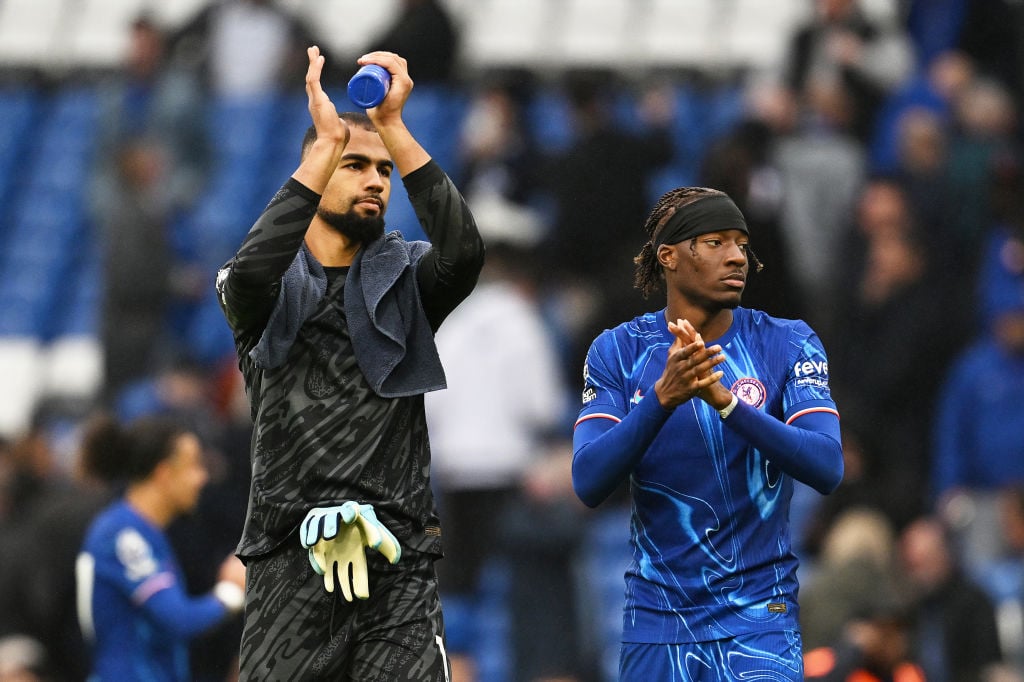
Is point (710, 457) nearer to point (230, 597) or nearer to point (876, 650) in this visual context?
point (230, 597)

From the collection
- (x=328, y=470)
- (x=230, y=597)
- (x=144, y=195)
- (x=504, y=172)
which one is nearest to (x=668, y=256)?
(x=328, y=470)

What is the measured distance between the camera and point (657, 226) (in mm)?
5559

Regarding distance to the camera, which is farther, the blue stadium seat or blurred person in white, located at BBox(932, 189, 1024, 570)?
the blue stadium seat

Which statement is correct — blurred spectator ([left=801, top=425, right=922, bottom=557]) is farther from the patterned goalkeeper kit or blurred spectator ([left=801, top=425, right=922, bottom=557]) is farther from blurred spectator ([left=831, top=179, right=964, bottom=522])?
the patterned goalkeeper kit

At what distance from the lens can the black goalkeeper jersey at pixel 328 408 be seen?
521 cm

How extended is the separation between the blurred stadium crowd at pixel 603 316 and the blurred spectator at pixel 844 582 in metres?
0.02

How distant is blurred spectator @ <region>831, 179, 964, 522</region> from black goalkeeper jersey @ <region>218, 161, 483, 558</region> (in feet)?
19.2

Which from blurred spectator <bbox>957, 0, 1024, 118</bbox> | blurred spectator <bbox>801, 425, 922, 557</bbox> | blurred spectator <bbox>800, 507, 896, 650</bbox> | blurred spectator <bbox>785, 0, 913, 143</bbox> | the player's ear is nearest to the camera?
the player's ear

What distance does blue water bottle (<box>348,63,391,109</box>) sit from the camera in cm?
510

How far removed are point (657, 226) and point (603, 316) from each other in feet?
17.7

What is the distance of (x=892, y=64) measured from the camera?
1314 cm

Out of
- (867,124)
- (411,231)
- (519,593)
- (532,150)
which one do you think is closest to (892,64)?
(867,124)

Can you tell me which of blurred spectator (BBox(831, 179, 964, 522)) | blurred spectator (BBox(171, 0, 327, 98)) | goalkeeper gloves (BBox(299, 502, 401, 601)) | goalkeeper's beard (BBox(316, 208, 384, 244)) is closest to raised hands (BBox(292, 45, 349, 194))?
goalkeeper's beard (BBox(316, 208, 384, 244))

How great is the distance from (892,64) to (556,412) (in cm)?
395
